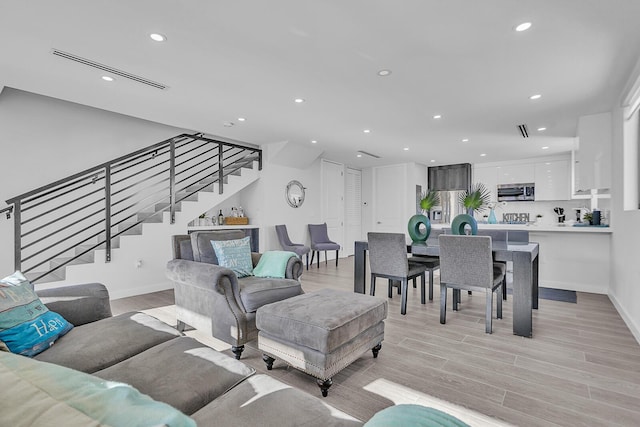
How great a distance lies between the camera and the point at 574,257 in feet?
14.7

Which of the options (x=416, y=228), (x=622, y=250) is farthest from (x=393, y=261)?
(x=622, y=250)

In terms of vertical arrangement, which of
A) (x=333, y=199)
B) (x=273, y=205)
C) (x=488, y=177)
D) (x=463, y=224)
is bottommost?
(x=463, y=224)

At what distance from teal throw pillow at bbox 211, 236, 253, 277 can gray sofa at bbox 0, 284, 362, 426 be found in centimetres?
103

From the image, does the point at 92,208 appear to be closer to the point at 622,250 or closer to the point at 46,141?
the point at 46,141

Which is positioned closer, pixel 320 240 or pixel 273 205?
pixel 273 205

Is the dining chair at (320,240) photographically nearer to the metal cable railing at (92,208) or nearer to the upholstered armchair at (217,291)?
the metal cable railing at (92,208)

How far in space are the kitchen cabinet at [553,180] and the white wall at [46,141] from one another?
809 centimetres

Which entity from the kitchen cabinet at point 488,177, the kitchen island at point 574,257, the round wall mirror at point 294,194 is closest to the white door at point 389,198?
the kitchen cabinet at point 488,177

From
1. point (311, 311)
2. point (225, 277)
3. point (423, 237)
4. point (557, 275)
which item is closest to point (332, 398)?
point (311, 311)

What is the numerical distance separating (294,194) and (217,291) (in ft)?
14.0

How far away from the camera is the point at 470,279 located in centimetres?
307

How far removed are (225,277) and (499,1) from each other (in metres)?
2.57

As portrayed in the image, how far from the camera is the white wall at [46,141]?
3871 millimetres

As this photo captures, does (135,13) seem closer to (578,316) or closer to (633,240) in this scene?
(633,240)
